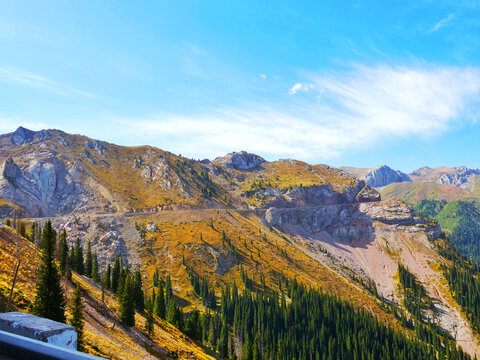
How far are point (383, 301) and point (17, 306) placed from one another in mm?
213342

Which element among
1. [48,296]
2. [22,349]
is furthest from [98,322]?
[22,349]

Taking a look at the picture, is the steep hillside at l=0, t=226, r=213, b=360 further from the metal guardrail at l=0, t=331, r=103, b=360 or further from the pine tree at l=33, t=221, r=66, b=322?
the metal guardrail at l=0, t=331, r=103, b=360

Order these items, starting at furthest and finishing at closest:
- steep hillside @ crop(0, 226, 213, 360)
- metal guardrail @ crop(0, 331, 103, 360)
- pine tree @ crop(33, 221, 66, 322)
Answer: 1. steep hillside @ crop(0, 226, 213, 360)
2. pine tree @ crop(33, 221, 66, 322)
3. metal guardrail @ crop(0, 331, 103, 360)

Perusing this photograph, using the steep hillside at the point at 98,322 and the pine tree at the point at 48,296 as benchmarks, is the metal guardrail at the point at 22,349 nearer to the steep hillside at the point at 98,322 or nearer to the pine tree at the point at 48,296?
the steep hillside at the point at 98,322

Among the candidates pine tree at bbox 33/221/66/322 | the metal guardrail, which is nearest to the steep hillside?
pine tree at bbox 33/221/66/322

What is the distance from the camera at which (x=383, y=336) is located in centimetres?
14762

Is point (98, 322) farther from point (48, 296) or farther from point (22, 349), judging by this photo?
point (22, 349)

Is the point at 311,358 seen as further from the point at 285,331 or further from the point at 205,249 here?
the point at 205,249

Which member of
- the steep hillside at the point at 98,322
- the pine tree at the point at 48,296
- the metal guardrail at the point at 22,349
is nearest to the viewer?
the metal guardrail at the point at 22,349

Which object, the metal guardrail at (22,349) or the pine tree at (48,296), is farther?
the pine tree at (48,296)

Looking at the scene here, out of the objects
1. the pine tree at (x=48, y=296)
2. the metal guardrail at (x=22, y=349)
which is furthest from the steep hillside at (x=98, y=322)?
the metal guardrail at (x=22, y=349)

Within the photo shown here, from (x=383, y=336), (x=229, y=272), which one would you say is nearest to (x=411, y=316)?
(x=383, y=336)

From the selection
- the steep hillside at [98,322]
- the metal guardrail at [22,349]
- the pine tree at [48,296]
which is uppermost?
the metal guardrail at [22,349]

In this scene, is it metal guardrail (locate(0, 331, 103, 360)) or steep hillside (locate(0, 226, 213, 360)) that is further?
steep hillside (locate(0, 226, 213, 360))
